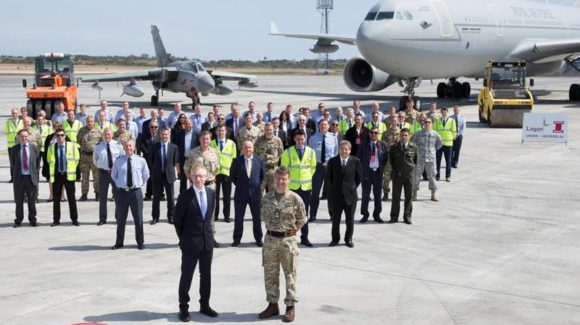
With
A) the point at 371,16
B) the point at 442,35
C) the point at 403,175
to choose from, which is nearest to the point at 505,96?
the point at 442,35

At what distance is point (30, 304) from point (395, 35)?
77.1 feet

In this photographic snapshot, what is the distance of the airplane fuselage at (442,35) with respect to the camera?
2998 cm

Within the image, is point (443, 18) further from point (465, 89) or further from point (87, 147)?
point (87, 147)

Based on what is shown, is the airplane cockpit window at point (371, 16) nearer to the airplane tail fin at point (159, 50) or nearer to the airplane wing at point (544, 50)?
the airplane wing at point (544, 50)

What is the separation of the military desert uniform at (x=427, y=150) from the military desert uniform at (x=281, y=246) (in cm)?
694

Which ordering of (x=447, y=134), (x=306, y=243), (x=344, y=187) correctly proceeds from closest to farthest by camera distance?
(x=344, y=187) < (x=306, y=243) < (x=447, y=134)

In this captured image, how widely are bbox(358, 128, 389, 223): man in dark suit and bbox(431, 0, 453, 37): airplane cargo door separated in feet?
63.7

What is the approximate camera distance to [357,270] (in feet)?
32.9

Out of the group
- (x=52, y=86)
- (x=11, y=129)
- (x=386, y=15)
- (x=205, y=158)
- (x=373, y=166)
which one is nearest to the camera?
(x=205, y=158)

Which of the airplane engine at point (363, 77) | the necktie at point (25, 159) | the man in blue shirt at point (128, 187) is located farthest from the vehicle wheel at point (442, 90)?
the man in blue shirt at point (128, 187)

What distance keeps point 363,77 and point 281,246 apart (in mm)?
29009

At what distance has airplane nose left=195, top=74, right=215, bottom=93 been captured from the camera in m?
35.2

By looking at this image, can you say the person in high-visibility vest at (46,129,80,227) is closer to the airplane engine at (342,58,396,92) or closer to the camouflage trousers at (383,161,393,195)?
the camouflage trousers at (383,161,393,195)

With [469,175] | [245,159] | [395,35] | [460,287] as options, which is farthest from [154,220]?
[395,35]
